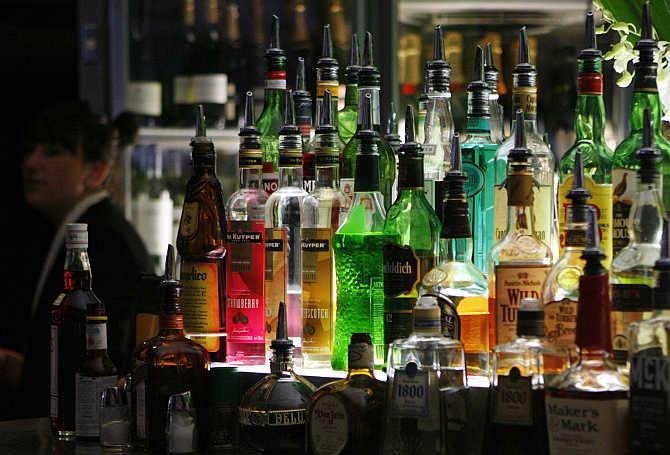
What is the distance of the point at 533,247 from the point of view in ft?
4.55

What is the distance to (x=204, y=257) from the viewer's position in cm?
165

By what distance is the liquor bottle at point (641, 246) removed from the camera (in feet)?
4.21

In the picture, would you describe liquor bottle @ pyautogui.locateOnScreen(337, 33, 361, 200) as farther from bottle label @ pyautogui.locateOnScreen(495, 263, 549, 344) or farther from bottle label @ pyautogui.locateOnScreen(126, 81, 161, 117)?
bottle label @ pyautogui.locateOnScreen(126, 81, 161, 117)

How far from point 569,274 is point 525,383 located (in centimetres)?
14

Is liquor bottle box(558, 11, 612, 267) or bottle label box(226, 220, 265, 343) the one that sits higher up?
liquor bottle box(558, 11, 612, 267)

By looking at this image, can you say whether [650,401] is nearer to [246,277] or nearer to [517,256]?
[517,256]

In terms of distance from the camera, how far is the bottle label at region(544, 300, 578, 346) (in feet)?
4.29

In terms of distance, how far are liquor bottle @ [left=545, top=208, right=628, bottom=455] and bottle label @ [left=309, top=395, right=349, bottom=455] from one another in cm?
28

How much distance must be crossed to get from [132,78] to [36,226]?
3.96ft

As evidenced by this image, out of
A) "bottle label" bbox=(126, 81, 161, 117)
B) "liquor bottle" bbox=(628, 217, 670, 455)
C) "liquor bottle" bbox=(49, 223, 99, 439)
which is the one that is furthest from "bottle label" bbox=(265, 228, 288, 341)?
"bottle label" bbox=(126, 81, 161, 117)

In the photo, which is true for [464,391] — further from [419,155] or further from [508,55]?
[508,55]

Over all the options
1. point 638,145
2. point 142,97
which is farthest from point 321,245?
point 142,97

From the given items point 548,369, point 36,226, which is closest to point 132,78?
point 36,226

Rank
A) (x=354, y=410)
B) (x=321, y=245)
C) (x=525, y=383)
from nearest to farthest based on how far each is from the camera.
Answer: (x=525, y=383) → (x=354, y=410) → (x=321, y=245)
